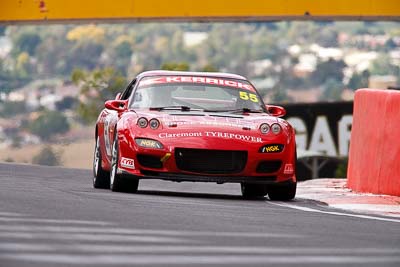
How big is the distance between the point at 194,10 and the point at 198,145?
1438 cm

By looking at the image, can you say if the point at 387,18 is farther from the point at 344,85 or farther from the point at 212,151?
the point at 344,85

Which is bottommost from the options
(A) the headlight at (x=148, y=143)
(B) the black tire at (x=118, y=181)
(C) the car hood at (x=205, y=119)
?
(B) the black tire at (x=118, y=181)

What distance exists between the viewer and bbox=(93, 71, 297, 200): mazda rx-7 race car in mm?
13773

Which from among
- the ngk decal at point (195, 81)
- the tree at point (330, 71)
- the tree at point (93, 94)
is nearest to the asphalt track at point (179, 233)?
the ngk decal at point (195, 81)

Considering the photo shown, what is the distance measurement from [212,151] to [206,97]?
127 cm

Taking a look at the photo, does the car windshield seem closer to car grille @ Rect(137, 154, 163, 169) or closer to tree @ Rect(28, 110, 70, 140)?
car grille @ Rect(137, 154, 163, 169)

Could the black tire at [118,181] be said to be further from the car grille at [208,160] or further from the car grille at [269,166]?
the car grille at [269,166]

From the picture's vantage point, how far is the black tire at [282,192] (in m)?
14.3

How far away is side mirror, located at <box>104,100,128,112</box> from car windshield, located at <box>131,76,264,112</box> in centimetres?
13

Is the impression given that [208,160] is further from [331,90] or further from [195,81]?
[331,90]

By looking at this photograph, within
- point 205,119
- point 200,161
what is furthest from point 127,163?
point 205,119

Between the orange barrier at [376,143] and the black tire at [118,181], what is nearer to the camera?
the black tire at [118,181]

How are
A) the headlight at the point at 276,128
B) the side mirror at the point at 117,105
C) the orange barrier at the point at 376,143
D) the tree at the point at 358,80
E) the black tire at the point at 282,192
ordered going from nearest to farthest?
the headlight at the point at 276,128 → the black tire at the point at 282,192 → the side mirror at the point at 117,105 → the orange barrier at the point at 376,143 → the tree at the point at 358,80

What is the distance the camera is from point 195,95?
14.9m
